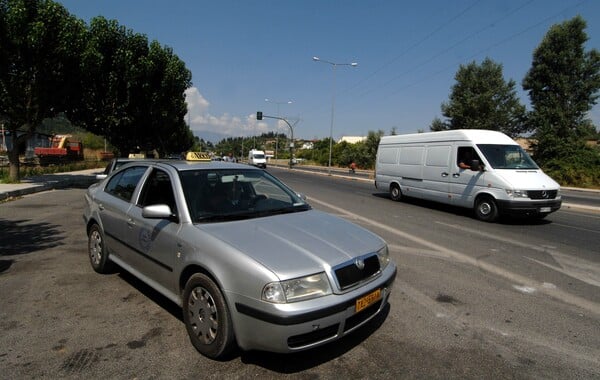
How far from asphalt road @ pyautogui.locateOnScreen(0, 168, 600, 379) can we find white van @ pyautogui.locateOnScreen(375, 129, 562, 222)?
8.77ft

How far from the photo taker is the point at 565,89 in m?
31.9

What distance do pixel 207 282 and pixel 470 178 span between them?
9473 mm

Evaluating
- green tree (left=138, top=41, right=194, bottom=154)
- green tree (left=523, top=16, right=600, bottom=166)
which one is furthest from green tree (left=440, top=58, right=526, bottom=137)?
green tree (left=138, top=41, right=194, bottom=154)

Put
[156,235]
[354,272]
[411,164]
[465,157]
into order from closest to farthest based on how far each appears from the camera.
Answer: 1. [354,272]
2. [156,235]
3. [465,157]
4. [411,164]

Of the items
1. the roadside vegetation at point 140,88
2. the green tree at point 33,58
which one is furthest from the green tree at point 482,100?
the green tree at point 33,58

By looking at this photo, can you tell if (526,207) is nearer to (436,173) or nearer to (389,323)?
(436,173)

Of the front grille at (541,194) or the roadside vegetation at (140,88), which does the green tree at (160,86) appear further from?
the front grille at (541,194)

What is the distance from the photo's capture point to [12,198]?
13.3 meters

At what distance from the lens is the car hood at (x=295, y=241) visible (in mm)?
2885

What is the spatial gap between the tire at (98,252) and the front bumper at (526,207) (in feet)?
28.8

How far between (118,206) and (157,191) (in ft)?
2.71

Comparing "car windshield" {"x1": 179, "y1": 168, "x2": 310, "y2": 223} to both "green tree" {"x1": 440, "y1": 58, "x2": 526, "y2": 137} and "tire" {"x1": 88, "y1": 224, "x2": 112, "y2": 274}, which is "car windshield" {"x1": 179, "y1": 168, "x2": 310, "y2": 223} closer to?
"tire" {"x1": 88, "y1": 224, "x2": 112, "y2": 274}

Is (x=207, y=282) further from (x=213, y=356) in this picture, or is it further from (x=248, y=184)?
(x=248, y=184)

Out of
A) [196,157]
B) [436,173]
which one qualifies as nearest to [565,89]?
[436,173]
